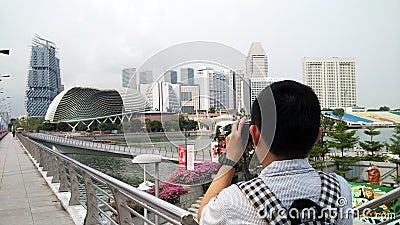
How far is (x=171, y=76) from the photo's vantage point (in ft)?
4.74

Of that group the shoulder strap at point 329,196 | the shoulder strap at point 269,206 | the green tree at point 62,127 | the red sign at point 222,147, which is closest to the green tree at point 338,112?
the red sign at point 222,147

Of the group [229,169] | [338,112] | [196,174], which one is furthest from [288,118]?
[338,112]

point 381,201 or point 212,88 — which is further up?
point 212,88

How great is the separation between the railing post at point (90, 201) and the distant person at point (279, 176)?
264 cm

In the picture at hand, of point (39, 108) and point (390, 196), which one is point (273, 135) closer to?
point (390, 196)

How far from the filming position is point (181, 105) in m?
1.50

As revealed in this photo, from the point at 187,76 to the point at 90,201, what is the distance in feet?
7.90

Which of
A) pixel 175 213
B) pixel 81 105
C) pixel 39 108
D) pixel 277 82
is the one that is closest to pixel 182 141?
pixel 175 213

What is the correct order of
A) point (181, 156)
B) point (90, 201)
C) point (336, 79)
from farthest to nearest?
1. point (336, 79)
2. point (90, 201)
3. point (181, 156)

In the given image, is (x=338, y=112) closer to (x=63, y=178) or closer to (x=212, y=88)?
(x=63, y=178)

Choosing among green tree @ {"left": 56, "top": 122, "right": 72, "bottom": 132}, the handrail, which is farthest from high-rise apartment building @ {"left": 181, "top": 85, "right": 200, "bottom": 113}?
green tree @ {"left": 56, "top": 122, "right": 72, "bottom": 132}

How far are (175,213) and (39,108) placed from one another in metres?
86.9

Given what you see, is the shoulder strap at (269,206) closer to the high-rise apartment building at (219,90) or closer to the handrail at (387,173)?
the high-rise apartment building at (219,90)

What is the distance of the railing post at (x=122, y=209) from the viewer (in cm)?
241
